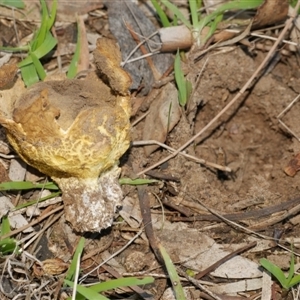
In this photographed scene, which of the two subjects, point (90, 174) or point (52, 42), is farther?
point (52, 42)

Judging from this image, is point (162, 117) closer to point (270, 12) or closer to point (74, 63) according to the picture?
point (74, 63)

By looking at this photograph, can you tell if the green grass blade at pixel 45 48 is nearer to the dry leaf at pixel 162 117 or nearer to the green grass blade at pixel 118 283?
the dry leaf at pixel 162 117

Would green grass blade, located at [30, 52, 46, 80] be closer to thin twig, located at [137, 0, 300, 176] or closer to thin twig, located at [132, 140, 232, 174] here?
thin twig, located at [132, 140, 232, 174]

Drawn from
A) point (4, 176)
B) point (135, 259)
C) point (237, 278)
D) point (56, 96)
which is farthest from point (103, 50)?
point (237, 278)

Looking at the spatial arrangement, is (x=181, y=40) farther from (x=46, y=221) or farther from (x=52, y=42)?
(x=46, y=221)

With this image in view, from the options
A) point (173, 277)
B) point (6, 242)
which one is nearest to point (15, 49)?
point (6, 242)

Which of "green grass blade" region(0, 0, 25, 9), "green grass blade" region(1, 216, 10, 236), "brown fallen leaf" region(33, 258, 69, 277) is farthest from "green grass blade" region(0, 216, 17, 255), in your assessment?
"green grass blade" region(0, 0, 25, 9)

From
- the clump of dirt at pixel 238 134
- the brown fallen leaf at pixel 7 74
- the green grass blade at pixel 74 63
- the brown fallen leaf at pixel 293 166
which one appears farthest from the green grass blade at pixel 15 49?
the brown fallen leaf at pixel 293 166
